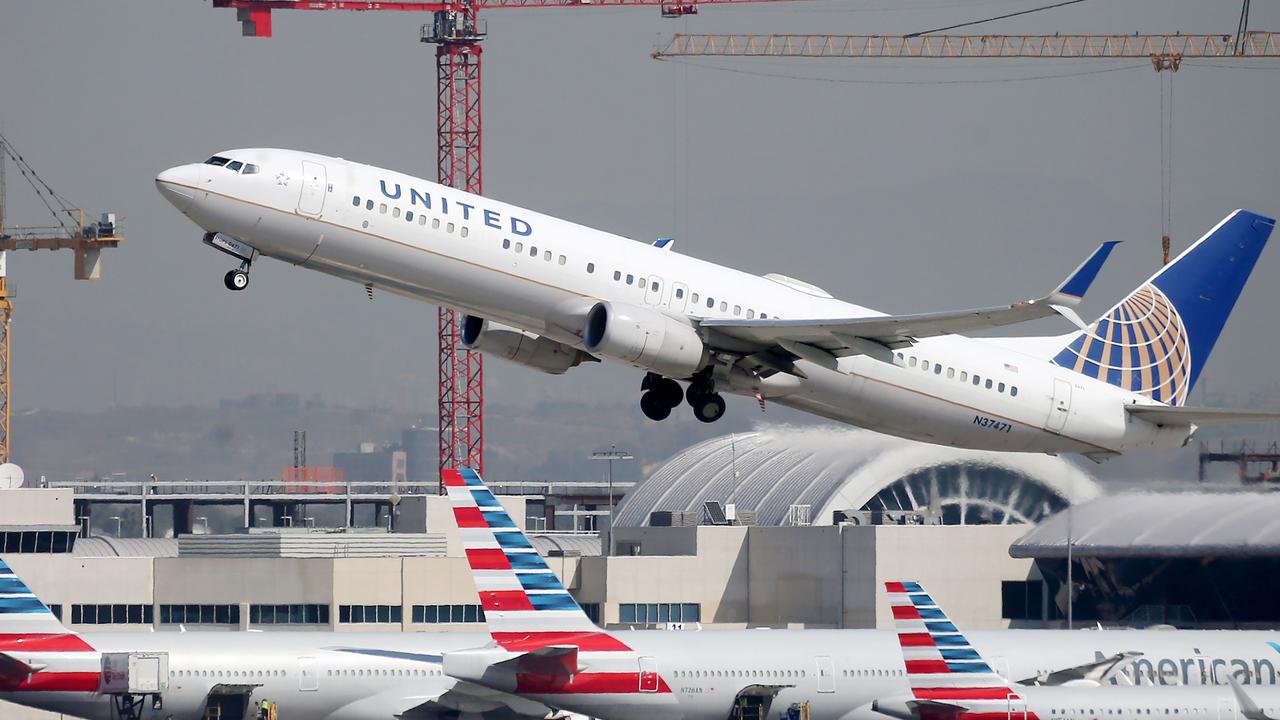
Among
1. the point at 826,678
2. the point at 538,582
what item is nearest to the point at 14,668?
the point at 538,582

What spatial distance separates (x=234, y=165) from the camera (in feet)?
144

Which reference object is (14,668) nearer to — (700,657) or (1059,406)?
(700,657)

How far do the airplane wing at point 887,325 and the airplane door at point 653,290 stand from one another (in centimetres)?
122

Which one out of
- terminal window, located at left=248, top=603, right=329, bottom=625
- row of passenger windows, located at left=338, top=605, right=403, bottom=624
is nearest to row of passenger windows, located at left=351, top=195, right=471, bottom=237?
row of passenger windows, located at left=338, top=605, right=403, bottom=624

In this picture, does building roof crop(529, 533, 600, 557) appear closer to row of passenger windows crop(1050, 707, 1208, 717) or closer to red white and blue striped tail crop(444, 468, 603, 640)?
red white and blue striped tail crop(444, 468, 603, 640)

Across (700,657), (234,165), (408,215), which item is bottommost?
(700,657)

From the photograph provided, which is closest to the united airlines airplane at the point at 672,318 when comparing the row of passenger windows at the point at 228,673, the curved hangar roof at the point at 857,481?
the row of passenger windows at the point at 228,673

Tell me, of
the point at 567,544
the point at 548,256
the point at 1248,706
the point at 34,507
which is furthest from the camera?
the point at 567,544

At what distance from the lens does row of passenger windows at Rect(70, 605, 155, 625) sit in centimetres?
7894

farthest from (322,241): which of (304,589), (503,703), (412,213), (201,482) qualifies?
(201,482)

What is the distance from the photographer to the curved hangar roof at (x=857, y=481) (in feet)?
273

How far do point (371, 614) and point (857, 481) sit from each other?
26.7m

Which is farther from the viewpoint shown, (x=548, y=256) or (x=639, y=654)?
(x=639, y=654)

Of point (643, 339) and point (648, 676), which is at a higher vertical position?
point (643, 339)
